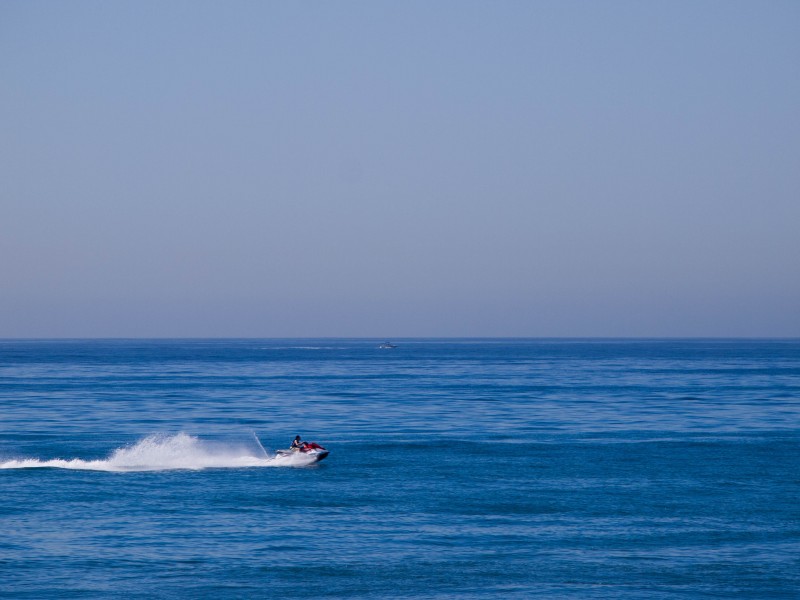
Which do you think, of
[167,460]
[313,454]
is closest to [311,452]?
[313,454]

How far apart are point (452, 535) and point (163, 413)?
56.6 m

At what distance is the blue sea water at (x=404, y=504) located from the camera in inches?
1308

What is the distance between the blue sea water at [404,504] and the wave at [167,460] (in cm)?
25

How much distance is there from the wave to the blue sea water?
25cm

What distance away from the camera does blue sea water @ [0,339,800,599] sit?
109 ft

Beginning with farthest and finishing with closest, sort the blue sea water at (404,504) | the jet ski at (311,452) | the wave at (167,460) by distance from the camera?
the jet ski at (311,452) < the wave at (167,460) < the blue sea water at (404,504)

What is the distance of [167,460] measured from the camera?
57219 millimetres

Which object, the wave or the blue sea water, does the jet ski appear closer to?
the wave

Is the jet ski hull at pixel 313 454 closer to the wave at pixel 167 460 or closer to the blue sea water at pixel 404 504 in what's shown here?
the wave at pixel 167 460

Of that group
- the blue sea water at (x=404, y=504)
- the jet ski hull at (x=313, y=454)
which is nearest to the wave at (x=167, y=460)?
the jet ski hull at (x=313, y=454)

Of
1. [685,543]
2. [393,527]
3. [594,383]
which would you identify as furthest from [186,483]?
[594,383]

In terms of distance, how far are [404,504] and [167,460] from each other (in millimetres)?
18304

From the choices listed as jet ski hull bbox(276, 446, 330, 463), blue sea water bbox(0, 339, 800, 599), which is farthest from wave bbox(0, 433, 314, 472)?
blue sea water bbox(0, 339, 800, 599)

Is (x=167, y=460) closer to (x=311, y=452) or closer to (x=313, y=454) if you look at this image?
(x=311, y=452)
